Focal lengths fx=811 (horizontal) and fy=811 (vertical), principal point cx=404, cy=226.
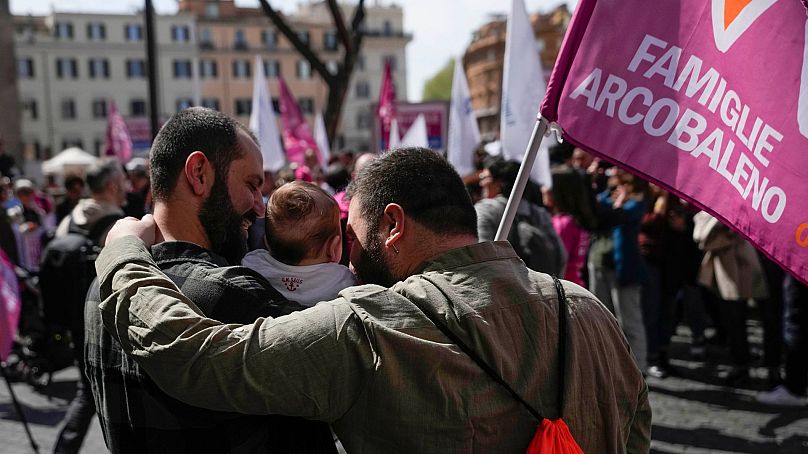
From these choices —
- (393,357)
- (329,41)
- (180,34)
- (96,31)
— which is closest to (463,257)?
(393,357)

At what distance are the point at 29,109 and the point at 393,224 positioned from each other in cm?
7424

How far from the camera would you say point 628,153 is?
2.34m

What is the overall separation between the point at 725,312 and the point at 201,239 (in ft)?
19.8

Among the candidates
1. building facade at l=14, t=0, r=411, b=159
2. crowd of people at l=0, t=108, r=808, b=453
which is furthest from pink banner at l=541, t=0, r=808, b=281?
building facade at l=14, t=0, r=411, b=159

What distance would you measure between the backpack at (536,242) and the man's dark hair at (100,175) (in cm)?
264

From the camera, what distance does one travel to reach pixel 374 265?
180 centimetres

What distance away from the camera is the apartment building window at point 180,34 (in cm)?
7262

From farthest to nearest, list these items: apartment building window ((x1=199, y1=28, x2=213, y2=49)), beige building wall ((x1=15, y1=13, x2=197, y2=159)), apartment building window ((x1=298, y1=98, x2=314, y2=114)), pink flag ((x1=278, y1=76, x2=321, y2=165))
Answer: apartment building window ((x1=298, y1=98, x2=314, y2=114)) → apartment building window ((x1=199, y1=28, x2=213, y2=49)) → beige building wall ((x1=15, y1=13, x2=197, y2=159)) → pink flag ((x1=278, y1=76, x2=321, y2=165))

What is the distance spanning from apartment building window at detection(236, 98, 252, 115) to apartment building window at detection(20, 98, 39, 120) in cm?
1671

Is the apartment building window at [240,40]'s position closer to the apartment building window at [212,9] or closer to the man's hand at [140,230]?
the apartment building window at [212,9]

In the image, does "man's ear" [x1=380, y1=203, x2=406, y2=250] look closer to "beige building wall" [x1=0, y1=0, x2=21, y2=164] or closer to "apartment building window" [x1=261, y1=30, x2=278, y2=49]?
"beige building wall" [x1=0, y1=0, x2=21, y2=164]

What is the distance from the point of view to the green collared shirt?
157 cm

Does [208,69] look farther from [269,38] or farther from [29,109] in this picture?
[29,109]

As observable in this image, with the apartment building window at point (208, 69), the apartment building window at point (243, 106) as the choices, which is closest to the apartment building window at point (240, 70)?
the apartment building window at point (208, 69)
